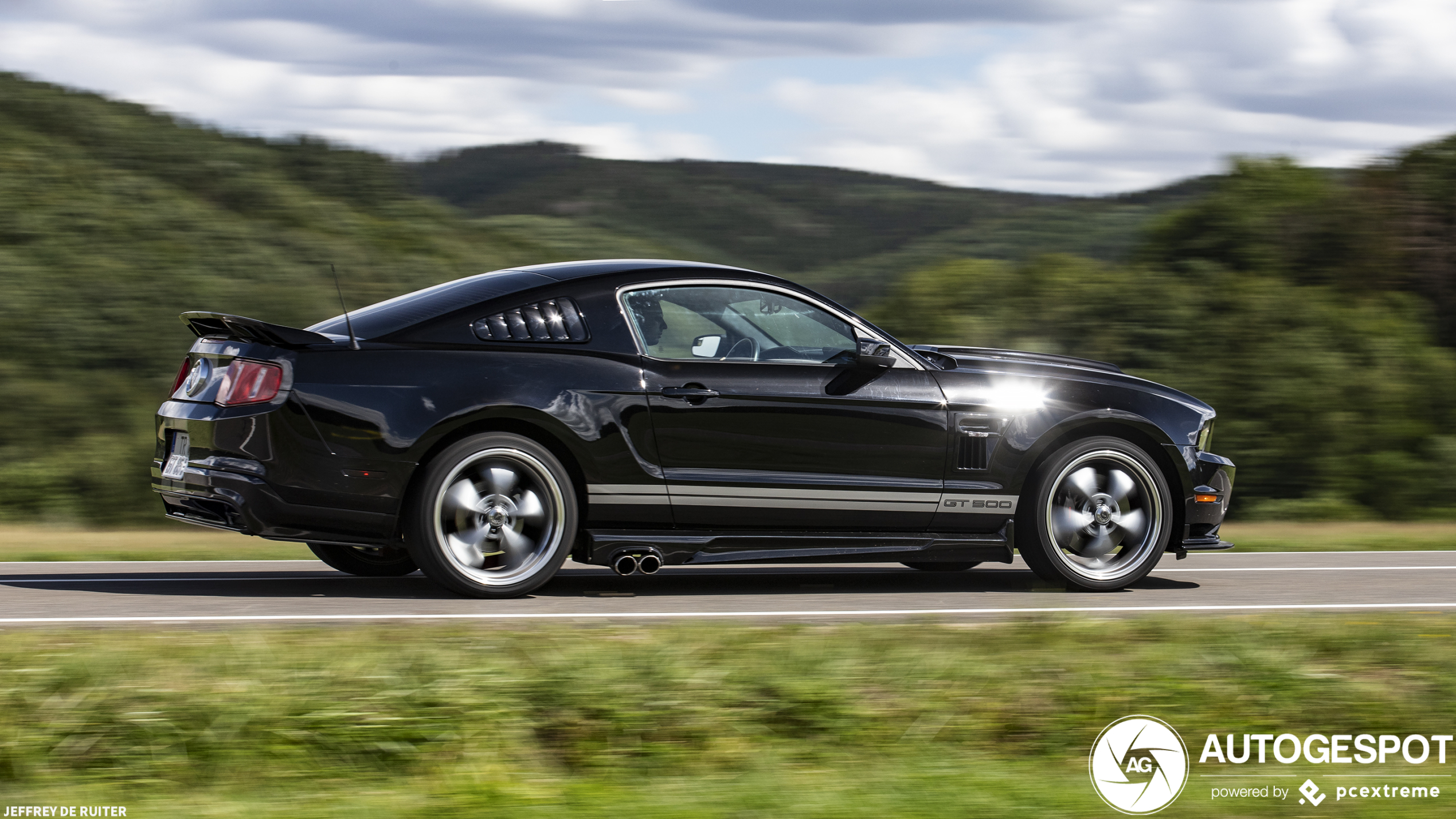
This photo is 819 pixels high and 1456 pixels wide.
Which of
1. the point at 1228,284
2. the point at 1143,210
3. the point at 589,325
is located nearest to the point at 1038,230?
the point at 1143,210

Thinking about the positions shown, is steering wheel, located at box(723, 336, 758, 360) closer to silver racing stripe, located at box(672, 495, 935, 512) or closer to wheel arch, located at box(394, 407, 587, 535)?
silver racing stripe, located at box(672, 495, 935, 512)

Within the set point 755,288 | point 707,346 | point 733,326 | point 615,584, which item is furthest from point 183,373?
point 755,288

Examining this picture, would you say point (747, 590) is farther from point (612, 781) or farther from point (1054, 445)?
point (612, 781)

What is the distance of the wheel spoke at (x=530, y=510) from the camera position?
696 centimetres

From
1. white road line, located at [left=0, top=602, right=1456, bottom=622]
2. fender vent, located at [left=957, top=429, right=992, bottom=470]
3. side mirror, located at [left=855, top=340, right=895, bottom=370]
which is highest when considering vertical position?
side mirror, located at [left=855, top=340, right=895, bottom=370]

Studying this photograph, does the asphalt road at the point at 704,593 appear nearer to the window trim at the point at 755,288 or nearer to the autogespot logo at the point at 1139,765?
the window trim at the point at 755,288

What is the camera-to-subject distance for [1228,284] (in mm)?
16625

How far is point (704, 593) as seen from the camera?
755cm

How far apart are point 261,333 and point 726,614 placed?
7.86ft

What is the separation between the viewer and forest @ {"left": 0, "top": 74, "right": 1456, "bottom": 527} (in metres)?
14.6

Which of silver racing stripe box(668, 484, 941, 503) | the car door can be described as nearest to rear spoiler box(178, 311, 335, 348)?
the car door

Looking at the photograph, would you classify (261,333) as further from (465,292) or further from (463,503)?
(463,503)

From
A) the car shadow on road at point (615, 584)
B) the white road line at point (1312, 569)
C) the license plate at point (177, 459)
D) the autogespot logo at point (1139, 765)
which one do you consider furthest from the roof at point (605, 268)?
the autogespot logo at point (1139, 765)

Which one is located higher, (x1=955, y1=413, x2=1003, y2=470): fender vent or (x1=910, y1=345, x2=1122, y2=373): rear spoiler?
(x1=910, y1=345, x2=1122, y2=373): rear spoiler
